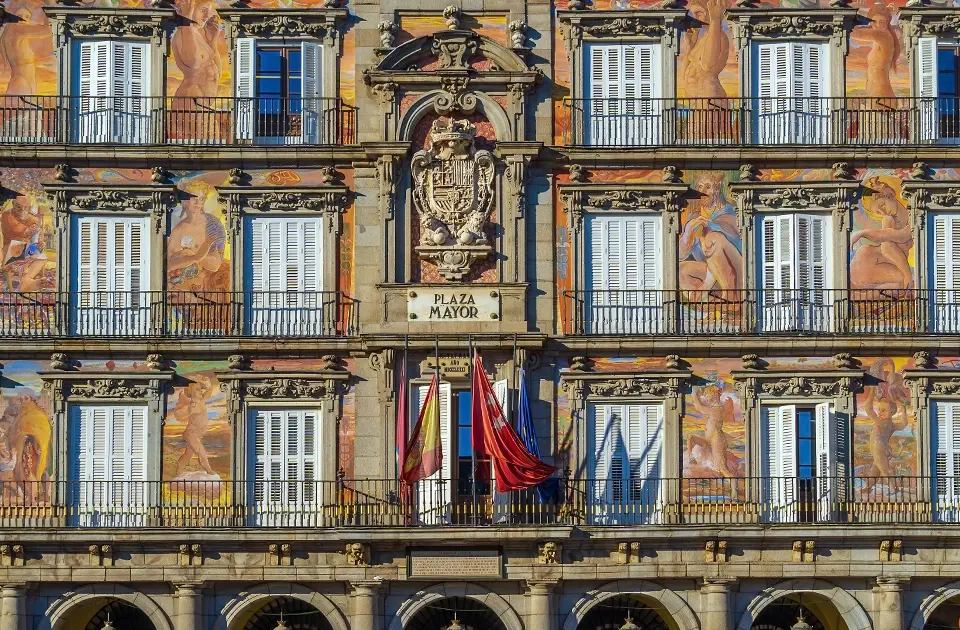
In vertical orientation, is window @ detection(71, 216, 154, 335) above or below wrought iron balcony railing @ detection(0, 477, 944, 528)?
above

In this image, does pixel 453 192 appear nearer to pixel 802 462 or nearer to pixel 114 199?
pixel 114 199

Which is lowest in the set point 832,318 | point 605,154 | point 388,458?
point 388,458

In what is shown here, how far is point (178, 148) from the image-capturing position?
47.0m

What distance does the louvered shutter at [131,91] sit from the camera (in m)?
47.4

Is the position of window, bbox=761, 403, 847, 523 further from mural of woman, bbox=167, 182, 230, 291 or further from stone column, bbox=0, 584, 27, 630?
stone column, bbox=0, 584, 27, 630

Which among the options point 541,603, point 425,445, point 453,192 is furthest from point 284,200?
point 541,603

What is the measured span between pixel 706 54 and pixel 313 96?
8360 millimetres

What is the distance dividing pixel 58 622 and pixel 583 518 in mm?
10861

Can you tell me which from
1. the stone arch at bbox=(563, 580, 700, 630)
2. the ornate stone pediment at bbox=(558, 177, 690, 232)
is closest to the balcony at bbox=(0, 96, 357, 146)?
the ornate stone pediment at bbox=(558, 177, 690, 232)

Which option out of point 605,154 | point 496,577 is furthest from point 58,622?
point 605,154

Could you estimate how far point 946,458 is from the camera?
154ft

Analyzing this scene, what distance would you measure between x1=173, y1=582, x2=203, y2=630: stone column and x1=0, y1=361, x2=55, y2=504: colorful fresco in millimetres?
3598

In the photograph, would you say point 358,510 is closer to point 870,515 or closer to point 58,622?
point 58,622

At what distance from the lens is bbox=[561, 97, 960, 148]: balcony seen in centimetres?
4756
